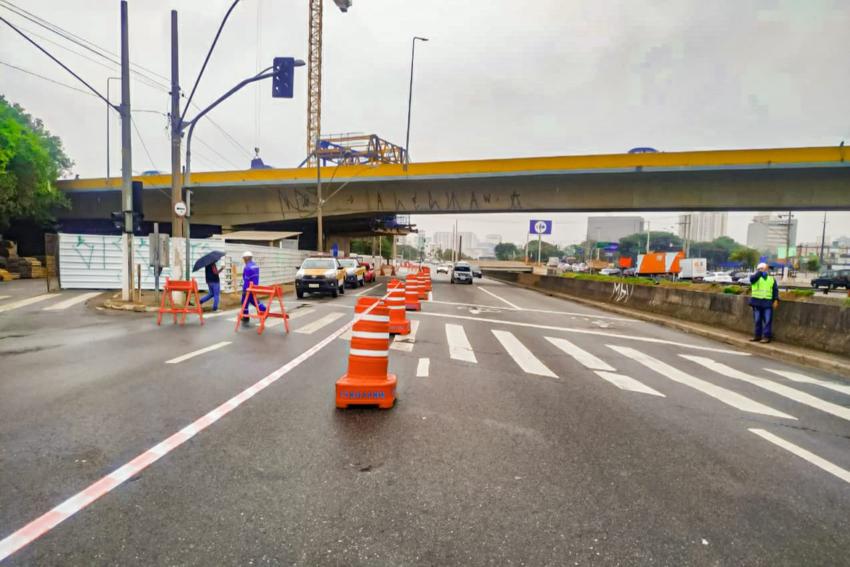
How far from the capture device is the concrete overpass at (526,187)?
25.1 metres

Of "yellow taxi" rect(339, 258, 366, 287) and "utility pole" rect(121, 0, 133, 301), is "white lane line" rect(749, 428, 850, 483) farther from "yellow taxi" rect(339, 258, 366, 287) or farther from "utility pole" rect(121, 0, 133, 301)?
"yellow taxi" rect(339, 258, 366, 287)

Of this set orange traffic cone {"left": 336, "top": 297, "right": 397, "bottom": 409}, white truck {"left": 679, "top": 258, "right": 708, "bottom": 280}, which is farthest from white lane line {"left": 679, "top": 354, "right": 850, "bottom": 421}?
white truck {"left": 679, "top": 258, "right": 708, "bottom": 280}

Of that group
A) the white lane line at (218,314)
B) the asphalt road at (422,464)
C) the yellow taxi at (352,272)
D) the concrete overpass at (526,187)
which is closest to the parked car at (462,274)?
the concrete overpass at (526,187)

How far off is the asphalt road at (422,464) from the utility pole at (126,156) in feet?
28.4

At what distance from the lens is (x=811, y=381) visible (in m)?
7.55

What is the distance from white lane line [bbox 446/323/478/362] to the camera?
8373 mm

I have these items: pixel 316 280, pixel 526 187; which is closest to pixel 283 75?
pixel 316 280

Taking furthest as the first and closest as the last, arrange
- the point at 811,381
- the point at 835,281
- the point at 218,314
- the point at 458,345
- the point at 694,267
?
the point at 694,267 < the point at 835,281 < the point at 218,314 < the point at 458,345 < the point at 811,381

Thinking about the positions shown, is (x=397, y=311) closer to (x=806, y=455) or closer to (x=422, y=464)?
(x=422, y=464)

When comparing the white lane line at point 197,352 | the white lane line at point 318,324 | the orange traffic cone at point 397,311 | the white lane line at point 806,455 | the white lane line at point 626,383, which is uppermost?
the orange traffic cone at point 397,311

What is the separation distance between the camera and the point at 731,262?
114688 mm

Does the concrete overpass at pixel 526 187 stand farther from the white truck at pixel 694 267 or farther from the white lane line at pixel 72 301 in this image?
the white lane line at pixel 72 301

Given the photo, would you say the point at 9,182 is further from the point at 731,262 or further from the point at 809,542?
the point at 731,262

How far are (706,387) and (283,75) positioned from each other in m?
13.3
